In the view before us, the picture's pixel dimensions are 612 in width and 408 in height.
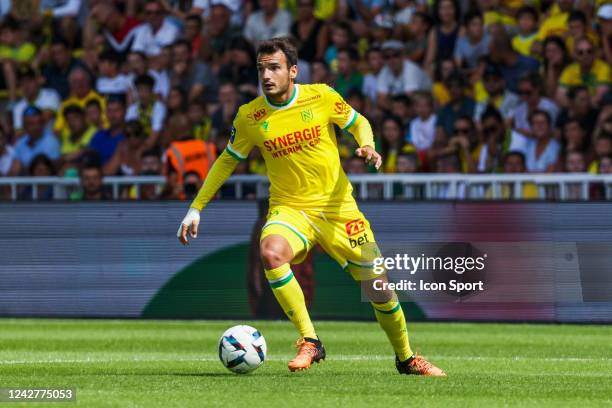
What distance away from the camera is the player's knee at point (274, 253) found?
32.9 feet

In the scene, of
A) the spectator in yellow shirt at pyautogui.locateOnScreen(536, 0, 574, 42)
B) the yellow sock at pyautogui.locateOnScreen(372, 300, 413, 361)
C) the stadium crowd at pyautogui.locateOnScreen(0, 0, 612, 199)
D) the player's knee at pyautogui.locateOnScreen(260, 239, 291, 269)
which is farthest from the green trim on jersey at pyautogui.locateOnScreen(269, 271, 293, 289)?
the spectator in yellow shirt at pyautogui.locateOnScreen(536, 0, 574, 42)

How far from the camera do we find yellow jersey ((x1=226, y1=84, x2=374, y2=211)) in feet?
34.1

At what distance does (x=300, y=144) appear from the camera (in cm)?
1039

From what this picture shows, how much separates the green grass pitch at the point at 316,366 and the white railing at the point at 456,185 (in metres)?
1.84

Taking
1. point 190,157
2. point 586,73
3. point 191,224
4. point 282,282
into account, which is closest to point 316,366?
point 282,282

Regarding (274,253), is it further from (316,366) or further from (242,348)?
(316,366)

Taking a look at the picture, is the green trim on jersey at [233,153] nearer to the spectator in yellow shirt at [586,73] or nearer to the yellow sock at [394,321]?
the yellow sock at [394,321]

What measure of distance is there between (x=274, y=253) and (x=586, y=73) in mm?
9194

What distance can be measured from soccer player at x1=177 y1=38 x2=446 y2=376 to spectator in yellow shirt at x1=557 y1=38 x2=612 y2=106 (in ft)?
26.7

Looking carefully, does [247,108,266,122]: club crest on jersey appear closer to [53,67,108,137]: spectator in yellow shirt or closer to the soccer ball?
the soccer ball

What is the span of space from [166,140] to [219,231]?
3740 millimetres

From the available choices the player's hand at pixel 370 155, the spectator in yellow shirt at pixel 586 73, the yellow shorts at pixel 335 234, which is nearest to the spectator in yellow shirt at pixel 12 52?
the spectator in yellow shirt at pixel 586 73

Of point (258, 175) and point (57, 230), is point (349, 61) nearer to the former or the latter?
point (258, 175)

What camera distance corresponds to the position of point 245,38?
20422 millimetres
